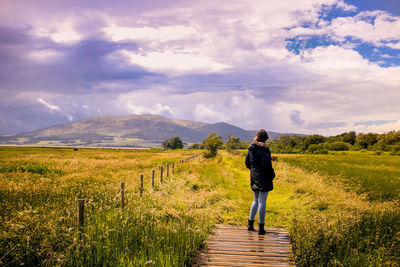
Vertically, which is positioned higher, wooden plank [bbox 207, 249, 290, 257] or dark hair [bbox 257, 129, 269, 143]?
dark hair [bbox 257, 129, 269, 143]

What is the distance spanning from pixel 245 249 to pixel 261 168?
2.18 metres

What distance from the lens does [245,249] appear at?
6031 mm

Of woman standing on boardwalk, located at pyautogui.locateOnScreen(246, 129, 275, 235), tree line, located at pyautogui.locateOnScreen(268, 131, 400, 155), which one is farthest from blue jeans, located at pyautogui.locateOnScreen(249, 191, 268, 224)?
tree line, located at pyautogui.locateOnScreen(268, 131, 400, 155)

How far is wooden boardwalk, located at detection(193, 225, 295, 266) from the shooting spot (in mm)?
5426

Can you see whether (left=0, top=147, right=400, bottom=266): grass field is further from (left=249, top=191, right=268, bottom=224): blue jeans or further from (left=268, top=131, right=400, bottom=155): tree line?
(left=268, top=131, right=400, bottom=155): tree line

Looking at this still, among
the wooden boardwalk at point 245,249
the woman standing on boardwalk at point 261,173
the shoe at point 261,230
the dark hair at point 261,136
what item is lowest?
the wooden boardwalk at point 245,249

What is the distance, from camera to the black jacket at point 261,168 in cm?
699

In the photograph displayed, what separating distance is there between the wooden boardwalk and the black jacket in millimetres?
1325

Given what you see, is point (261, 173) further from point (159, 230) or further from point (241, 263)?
point (159, 230)

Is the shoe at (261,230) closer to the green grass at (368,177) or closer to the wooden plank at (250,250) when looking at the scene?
the wooden plank at (250,250)

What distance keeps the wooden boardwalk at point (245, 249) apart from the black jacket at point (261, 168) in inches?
52.2

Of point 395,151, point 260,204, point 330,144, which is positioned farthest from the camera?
point 330,144

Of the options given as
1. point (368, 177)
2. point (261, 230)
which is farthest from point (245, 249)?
point (368, 177)

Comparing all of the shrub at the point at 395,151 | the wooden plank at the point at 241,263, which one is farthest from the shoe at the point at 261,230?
the shrub at the point at 395,151
